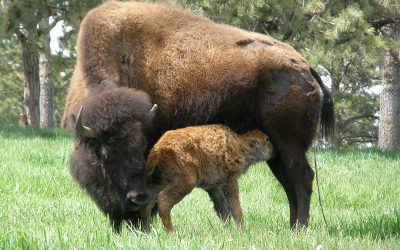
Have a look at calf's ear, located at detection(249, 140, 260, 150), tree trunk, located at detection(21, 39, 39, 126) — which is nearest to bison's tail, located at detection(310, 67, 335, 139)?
calf's ear, located at detection(249, 140, 260, 150)

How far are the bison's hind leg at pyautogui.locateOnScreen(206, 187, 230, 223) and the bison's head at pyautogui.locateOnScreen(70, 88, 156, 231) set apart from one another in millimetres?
815

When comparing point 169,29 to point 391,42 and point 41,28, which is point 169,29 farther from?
point 41,28

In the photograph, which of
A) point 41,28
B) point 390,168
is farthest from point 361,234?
point 41,28

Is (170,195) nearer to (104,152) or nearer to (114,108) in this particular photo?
(104,152)

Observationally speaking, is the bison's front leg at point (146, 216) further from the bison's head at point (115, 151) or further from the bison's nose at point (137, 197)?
the bison's nose at point (137, 197)

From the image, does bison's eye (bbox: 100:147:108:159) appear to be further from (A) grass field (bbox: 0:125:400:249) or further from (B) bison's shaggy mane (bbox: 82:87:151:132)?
(A) grass field (bbox: 0:125:400:249)

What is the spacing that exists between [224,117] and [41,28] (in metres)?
11.7

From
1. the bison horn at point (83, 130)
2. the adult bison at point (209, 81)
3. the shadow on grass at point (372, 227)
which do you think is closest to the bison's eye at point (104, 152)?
the bison horn at point (83, 130)

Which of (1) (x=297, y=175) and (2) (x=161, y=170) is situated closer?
(2) (x=161, y=170)

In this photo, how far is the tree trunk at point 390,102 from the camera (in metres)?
17.1

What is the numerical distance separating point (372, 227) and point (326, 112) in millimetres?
1451

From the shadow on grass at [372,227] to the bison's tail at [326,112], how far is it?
1037 millimetres

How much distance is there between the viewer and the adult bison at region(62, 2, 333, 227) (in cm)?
581

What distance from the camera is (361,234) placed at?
4.98 meters
